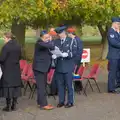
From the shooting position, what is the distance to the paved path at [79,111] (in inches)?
304

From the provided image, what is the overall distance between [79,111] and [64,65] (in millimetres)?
958

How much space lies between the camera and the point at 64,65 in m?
8.31

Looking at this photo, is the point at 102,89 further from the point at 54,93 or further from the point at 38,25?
the point at 38,25

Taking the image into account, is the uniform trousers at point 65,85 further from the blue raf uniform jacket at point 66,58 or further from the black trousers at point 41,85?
the black trousers at point 41,85

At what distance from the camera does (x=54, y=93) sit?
9867 mm

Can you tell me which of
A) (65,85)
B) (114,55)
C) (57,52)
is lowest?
(65,85)

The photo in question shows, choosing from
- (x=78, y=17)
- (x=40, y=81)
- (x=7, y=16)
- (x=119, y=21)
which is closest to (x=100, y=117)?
(x=40, y=81)

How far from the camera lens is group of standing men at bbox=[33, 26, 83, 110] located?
811 cm

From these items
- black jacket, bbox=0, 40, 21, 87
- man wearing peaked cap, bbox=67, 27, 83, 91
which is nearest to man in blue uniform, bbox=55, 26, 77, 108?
man wearing peaked cap, bbox=67, 27, 83, 91

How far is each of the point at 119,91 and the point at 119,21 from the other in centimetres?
178

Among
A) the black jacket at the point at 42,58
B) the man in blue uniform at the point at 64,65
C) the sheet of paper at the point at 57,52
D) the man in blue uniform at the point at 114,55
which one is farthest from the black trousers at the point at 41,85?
the man in blue uniform at the point at 114,55

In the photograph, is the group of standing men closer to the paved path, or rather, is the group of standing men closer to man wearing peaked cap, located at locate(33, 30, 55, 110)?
man wearing peaked cap, located at locate(33, 30, 55, 110)

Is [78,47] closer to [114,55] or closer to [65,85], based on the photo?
[114,55]

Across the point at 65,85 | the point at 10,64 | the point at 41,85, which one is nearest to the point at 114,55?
the point at 65,85
